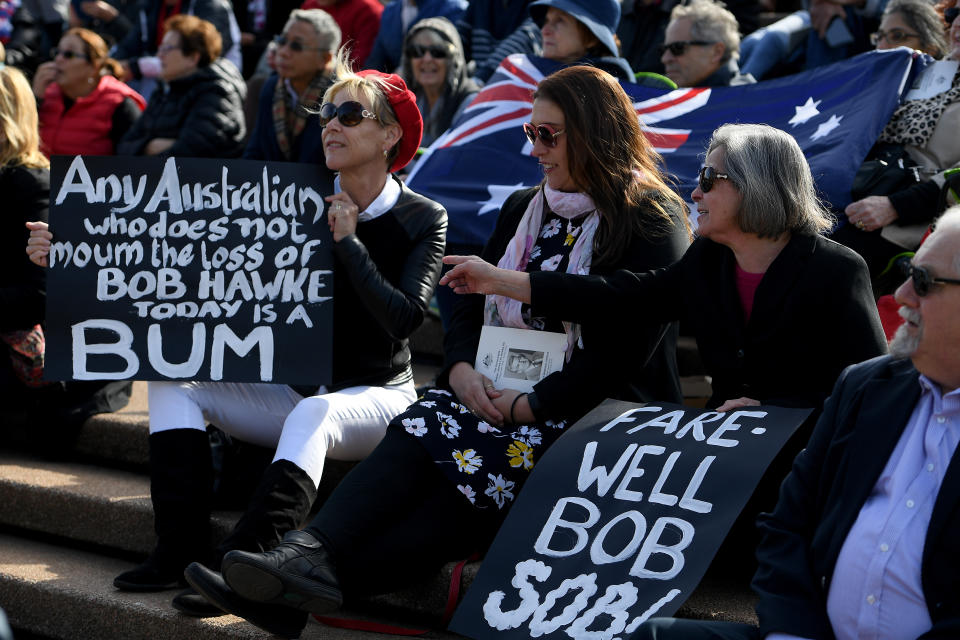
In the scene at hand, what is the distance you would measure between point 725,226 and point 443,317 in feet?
7.54

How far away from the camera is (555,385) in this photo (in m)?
3.91

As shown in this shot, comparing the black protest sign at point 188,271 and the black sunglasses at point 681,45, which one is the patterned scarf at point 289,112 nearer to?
the black sunglasses at point 681,45

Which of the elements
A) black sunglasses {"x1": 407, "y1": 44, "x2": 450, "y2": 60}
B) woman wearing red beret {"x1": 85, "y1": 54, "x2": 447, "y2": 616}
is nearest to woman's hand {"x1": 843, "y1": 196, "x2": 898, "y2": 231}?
woman wearing red beret {"x1": 85, "y1": 54, "x2": 447, "y2": 616}

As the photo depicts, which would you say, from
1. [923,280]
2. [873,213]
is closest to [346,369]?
[873,213]

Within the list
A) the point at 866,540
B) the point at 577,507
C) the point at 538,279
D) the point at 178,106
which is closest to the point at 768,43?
the point at 178,106

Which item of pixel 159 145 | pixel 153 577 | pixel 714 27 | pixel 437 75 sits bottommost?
pixel 153 577

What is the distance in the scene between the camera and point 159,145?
7699 millimetres

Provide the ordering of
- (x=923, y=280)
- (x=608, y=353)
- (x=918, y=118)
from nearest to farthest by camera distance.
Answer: (x=923, y=280) → (x=608, y=353) → (x=918, y=118)

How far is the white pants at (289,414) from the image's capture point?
12.9ft

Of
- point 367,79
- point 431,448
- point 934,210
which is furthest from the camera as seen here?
point 934,210

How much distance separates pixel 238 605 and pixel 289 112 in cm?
412

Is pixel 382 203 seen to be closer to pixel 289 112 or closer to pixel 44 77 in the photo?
pixel 289 112

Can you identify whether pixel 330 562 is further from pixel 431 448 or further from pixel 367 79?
pixel 367 79

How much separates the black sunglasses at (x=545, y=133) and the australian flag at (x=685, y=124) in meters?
1.21
